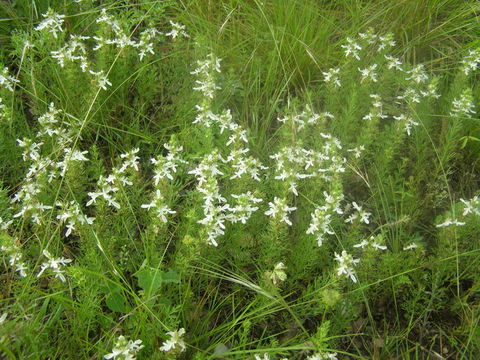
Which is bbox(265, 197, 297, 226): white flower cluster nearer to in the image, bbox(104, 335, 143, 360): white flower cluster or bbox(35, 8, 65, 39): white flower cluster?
bbox(104, 335, 143, 360): white flower cluster

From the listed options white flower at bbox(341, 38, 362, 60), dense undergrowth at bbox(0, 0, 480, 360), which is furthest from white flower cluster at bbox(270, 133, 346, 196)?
white flower at bbox(341, 38, 362, 60)

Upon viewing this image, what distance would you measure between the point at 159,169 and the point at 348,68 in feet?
6.83

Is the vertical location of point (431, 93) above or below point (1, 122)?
below

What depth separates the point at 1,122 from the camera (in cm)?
310

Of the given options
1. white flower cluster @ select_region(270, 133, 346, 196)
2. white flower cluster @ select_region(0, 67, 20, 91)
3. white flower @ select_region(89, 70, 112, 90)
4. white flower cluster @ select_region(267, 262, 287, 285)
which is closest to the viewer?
white flower cluster @ select_region(267, 262, 287, 285)

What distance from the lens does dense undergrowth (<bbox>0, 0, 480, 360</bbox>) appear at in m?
2.45

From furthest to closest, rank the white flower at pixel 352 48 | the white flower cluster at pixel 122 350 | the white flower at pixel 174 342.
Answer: the white flower at pixel 352 48 → the white flower at pixel 174 342 → the white flower cluster at pixel 122 350

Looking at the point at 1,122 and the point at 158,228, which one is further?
the point at 1,122

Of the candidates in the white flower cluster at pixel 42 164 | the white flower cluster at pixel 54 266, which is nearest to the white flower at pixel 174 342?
the white flower cluster at pixel 54 266

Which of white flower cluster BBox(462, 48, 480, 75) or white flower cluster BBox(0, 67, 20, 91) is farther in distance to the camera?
white flower cluster BBox(462, 48, 480, 75)

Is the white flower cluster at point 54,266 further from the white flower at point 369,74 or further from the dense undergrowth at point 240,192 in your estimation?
the white flower at point 369,74

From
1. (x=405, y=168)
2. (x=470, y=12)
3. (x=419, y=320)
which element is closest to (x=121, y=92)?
(x=405, y=168)

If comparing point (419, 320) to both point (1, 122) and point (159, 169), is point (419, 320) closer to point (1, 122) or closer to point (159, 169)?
point (159, 169)

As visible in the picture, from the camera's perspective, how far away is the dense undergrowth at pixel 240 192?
2445mm
